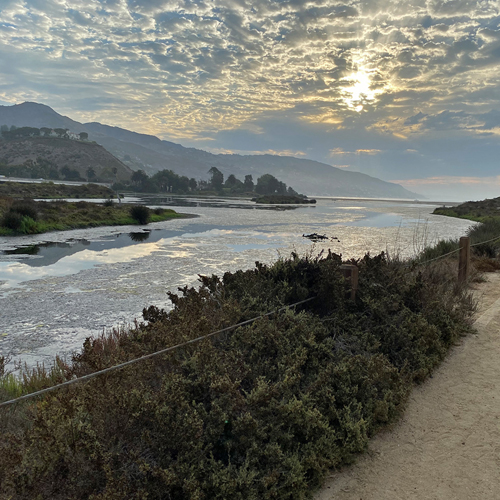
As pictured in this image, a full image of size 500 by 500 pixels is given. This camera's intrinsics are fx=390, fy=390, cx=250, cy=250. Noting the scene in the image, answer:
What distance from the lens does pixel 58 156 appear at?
18000 centimetres

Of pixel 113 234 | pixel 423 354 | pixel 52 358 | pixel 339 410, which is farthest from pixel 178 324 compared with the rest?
pixel 113 234

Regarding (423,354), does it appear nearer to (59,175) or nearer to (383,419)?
(383,419)

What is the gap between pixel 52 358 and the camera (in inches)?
230

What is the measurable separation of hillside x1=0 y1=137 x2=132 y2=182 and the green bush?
16762cm

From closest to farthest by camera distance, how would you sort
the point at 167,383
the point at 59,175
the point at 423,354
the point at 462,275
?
the point at 167,383 → the point at 423,354 → the point at 462,275 → the point at 59,175

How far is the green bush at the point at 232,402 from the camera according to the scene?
253 centimetres

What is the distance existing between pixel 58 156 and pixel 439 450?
20320 centimetres

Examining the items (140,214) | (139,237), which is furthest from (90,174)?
(139,237)

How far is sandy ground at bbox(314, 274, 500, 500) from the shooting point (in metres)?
3.05

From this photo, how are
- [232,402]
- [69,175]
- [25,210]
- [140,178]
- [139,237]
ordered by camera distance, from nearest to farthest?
[232,402] → [139,237] → [25,210] → [140,178] → [69,175]

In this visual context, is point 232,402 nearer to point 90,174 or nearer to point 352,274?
point 352,274

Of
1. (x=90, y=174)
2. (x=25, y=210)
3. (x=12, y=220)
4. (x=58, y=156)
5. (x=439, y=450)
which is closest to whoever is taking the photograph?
A: (x=439, y=450)

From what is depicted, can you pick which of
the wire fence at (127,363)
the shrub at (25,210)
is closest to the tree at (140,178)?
the shrub at (25,210)

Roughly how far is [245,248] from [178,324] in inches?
541
